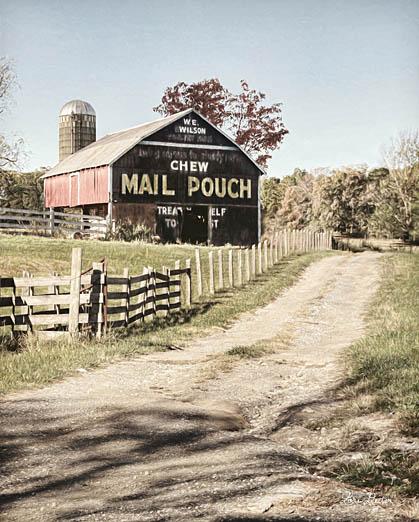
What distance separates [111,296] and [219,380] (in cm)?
533

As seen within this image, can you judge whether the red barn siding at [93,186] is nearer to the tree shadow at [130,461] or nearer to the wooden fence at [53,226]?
the wooden fence at [53,226]

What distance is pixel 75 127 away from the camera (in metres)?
57.4

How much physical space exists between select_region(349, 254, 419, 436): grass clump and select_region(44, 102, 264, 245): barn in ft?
74.8

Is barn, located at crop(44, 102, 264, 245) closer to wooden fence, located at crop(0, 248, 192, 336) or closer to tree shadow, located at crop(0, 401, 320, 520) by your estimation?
wooden fence, located at crop(0, 248, 192, 336)

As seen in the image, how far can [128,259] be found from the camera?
104 ft

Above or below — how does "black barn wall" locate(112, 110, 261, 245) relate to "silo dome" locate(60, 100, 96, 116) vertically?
below

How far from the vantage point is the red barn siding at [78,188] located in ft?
136

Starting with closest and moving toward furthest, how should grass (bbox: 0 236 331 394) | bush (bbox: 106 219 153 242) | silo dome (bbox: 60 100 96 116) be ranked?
grass (bbox: 0 236 331 394)
bush (bbox: 106 219 153 242)
silo dome (bbox: 60 100 96 116)

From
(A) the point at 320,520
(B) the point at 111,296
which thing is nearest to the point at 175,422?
(A) the point at 320,520

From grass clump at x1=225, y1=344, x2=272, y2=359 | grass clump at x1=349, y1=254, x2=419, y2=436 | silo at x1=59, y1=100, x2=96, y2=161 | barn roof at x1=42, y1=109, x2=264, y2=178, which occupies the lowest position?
grass clump at x1=225, y1=344, x2=272, y2=359

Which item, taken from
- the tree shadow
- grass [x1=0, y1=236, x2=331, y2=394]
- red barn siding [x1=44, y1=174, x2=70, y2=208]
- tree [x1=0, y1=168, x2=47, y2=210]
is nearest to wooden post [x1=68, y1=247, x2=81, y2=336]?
grass [x1=0, y1=236, x2=331, y2=394]

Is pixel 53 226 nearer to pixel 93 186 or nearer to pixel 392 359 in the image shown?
pixel 93 186

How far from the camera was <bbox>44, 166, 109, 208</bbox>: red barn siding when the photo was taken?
41.3 metres

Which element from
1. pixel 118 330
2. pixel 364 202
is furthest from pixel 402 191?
pixel 118 330
